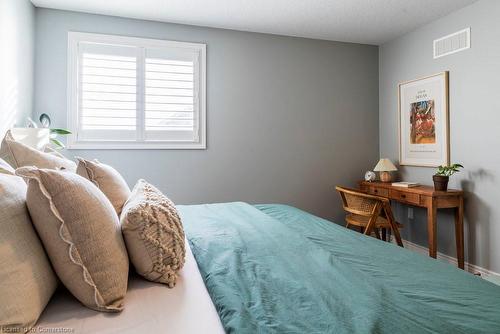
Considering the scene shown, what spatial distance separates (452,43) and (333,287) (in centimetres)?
313

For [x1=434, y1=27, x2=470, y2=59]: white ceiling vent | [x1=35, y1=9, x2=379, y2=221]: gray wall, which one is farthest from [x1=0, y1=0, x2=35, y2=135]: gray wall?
[x1=434, y1=27, x2=470, y2=59]: white ceiling vent

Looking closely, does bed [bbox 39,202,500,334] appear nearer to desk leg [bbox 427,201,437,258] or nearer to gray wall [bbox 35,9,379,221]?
desk leg [bbox 427,201,437,258]

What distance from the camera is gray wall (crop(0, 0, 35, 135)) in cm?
227

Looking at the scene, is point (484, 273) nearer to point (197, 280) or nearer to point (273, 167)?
point (273, 167)

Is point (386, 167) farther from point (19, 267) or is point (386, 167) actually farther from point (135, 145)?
point (19, 267)

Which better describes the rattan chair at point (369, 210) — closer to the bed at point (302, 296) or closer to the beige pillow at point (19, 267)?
the bed at point (302, 296)

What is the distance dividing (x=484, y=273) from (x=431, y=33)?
2.45 metres

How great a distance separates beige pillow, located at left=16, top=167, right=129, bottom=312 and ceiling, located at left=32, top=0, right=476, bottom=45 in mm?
2504

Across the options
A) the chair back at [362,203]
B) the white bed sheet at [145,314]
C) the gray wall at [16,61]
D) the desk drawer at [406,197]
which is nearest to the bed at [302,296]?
the white bed sheet at [145,314]

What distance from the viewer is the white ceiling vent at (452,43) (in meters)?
2.87

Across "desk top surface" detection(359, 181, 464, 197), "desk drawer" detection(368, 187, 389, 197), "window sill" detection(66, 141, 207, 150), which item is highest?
"window sill" detection(66, 141, 207, 150)

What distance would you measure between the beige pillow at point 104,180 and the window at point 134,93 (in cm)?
190

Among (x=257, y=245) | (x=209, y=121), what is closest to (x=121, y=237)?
(x=257, y=245)

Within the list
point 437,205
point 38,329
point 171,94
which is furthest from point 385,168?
point 38,329
